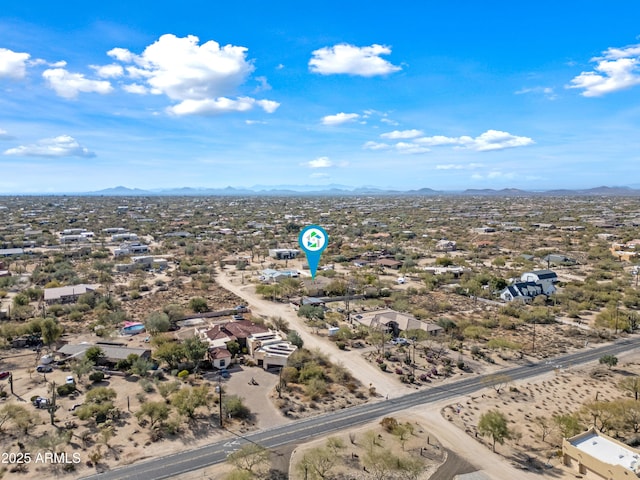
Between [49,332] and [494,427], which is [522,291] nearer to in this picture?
[494,427]

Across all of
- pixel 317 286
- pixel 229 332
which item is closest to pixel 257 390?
pixel 229 332

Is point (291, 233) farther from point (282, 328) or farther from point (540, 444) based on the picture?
point (540, 444)

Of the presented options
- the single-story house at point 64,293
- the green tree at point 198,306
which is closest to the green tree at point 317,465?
the green tree at point 198,306

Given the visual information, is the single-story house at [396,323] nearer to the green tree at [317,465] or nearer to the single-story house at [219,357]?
the single-story house at [219,357]

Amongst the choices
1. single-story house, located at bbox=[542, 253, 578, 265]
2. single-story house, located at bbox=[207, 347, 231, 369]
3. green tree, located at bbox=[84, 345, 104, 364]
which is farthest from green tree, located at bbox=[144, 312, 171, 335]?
single-story house, located at bbox=[542, 253, 578, 265]

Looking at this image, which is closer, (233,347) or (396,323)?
(233,347)

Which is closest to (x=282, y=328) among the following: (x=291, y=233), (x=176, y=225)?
(x=291, y=233)
